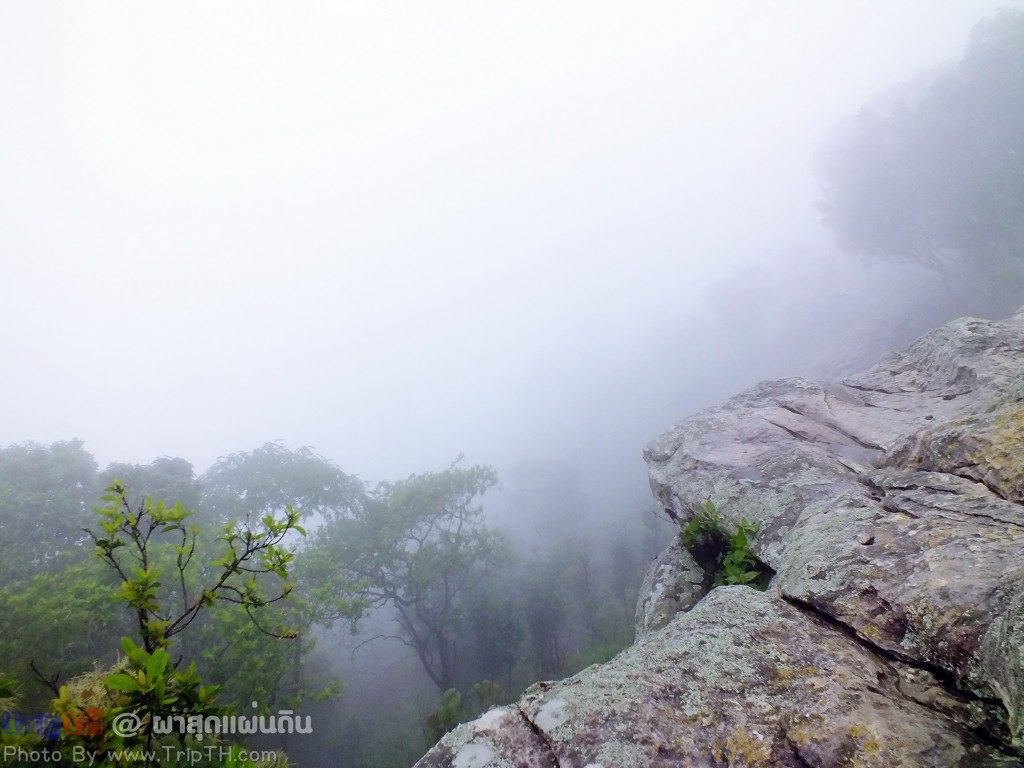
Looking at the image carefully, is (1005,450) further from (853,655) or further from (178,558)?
(178,558)

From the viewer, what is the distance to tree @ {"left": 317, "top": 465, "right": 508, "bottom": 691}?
25.1 metres

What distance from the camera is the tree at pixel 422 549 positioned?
82.3ft

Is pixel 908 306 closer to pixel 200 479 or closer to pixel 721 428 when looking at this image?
pixel 721 428

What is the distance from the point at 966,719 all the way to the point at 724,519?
4.90 metres

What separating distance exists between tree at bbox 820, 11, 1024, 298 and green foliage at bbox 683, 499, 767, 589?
38.0 meters

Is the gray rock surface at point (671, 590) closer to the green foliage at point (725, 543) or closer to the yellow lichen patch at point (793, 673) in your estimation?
the green foliage at point (725, 543)

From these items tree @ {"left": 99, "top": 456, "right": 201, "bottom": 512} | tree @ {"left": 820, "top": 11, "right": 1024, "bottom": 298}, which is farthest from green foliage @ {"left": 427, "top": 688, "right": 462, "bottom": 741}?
tree @ {"left": 820, "top": 11, "right": 1024, "bottom": 298}

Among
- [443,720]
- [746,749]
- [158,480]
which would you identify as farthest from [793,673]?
[158,480]

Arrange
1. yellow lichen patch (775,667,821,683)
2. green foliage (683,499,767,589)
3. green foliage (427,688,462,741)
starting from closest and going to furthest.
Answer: yellow lichen patch (775,667,821,683) < green foliage (683,499,767,589) < green foliage (427,688,462,741)

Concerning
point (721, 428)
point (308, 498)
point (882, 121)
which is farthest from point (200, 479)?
point (882, 121)

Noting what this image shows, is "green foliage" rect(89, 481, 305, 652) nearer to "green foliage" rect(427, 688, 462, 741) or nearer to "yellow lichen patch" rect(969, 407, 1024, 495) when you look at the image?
"yellow lichen patch" rect(969, 407, 1024, 495)

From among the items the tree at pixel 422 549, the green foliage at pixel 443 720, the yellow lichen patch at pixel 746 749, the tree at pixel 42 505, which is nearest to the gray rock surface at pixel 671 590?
the yellow lichen patch at pixel 746 749

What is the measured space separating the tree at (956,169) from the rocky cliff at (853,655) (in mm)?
37572

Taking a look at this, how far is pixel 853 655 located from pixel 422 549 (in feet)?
80.9
